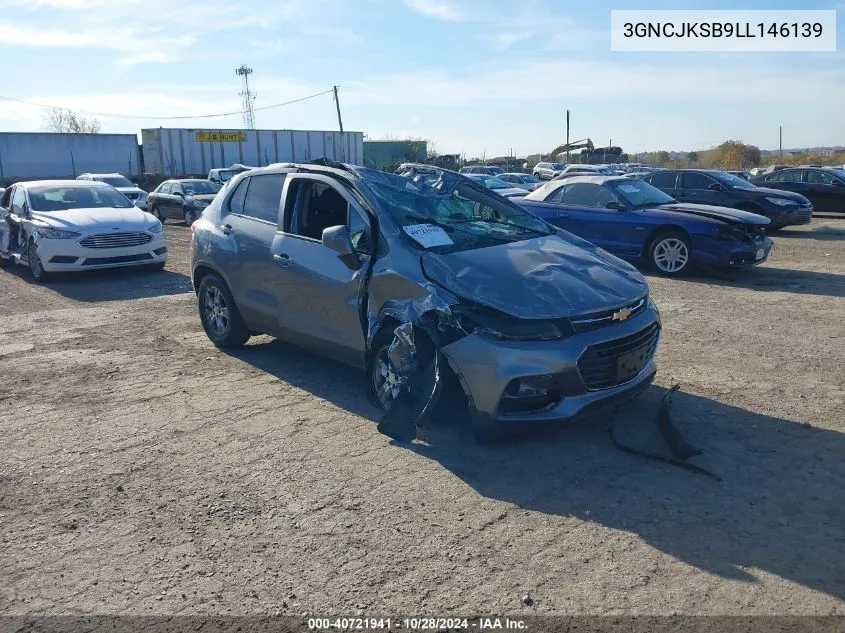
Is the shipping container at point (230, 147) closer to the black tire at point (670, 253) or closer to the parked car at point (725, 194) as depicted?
the parked car at point (725, 194)

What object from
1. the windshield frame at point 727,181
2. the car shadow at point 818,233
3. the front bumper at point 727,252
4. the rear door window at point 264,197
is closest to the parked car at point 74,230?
the rear door window at point 264,197

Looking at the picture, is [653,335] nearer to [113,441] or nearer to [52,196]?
[113,441]

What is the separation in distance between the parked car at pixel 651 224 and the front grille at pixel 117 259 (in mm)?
6494

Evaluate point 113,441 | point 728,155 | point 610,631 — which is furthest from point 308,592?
point 728,155

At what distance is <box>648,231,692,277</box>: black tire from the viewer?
1110 centimetres

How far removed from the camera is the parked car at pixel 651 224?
1080cm

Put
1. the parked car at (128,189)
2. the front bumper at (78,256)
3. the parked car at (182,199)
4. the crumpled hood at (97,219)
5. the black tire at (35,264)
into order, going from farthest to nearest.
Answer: the parked car at (128,189) → the parked car at (182,199) → the black tire at (35,264) → the crumpled hood at (97,219) → the front bumper at (78,256)

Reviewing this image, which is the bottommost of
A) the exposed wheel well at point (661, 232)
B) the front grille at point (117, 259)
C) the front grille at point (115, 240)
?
the front grille at point (117, 259)

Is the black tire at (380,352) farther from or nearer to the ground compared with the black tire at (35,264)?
nearer to the ground

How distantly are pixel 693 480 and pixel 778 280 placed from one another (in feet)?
25.4

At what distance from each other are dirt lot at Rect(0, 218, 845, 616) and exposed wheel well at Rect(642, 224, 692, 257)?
4.37 metres

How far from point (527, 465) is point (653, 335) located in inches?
54.6

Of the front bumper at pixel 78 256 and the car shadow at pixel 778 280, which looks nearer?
the car shadow at pixel 778 280

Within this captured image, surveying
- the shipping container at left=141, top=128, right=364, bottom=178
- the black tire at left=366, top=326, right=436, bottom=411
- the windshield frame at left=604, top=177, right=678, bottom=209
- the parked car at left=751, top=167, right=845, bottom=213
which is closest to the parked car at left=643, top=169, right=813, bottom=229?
the parked car at left=751, top=167, right=845, bottom=213
